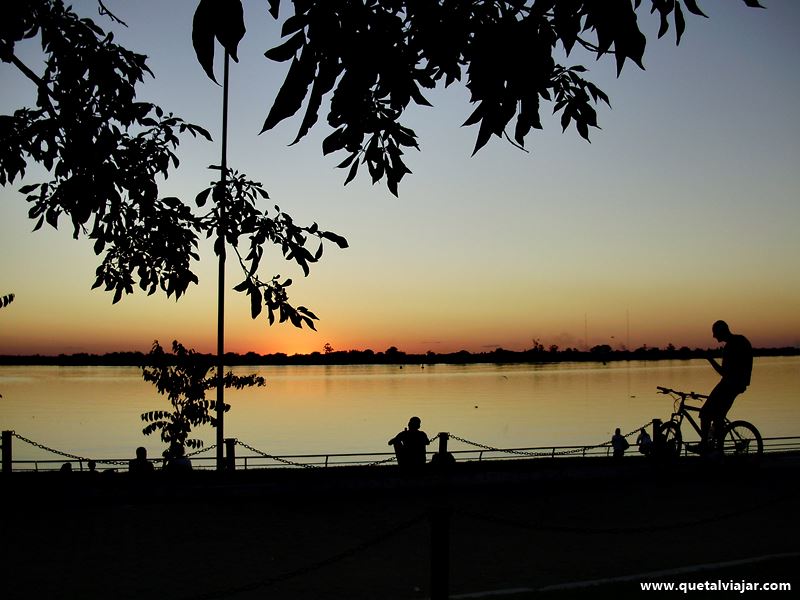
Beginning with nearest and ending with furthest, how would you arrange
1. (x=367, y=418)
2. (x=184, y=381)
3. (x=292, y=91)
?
(x=292, y=91), (x=184, y=381), (x=367, y=418)

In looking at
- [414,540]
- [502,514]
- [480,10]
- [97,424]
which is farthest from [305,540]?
[97,424]

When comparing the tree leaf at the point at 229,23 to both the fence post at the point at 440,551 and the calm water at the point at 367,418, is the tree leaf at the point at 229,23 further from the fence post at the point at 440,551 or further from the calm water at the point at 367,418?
the calm water at the point at 367,418

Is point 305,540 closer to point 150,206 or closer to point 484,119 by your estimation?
point 150,206

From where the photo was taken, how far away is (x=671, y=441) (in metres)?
16.7

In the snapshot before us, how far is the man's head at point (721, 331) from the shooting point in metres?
14.3

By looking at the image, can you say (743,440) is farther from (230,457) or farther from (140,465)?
(140,465)

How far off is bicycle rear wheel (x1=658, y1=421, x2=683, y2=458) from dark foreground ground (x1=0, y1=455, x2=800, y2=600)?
62 centimetres

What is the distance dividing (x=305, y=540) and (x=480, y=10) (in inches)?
375

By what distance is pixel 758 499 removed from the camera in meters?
14.4

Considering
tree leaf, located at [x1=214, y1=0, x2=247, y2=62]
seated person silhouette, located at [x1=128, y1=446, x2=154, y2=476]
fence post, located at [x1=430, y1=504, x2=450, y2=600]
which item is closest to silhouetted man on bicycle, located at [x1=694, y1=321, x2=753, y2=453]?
fence post, located at [x1=430, y1=504, x2=450, y2=600]

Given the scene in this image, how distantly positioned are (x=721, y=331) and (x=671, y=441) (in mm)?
3455

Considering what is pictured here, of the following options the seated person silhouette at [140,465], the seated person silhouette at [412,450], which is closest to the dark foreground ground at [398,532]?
the seated person silhouette at [412,450]

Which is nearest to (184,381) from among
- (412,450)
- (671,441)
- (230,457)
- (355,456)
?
(230,457)

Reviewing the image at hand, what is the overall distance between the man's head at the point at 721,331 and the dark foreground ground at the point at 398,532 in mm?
3074
